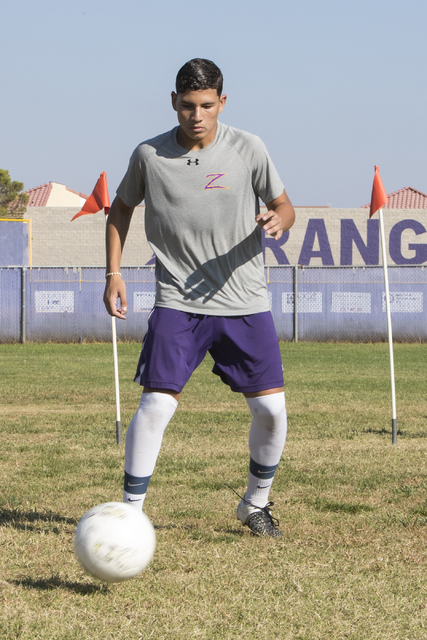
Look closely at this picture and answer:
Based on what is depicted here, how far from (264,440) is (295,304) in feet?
59.1

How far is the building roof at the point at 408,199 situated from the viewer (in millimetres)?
41656

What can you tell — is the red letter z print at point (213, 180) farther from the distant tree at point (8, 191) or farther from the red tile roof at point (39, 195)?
the red tile roof at point (39, 195)

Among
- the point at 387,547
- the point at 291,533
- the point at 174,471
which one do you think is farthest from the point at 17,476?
the point at 387,547

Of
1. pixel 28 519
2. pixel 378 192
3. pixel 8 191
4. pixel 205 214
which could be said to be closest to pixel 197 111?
pixel 205 214

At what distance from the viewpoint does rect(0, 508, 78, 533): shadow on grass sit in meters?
4.16

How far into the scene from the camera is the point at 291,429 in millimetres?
7566

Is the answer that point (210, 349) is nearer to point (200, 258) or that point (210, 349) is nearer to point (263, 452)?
point (200, 258)

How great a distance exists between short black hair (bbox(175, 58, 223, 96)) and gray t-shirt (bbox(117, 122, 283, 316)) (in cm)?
28

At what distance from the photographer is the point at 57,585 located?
128 inches

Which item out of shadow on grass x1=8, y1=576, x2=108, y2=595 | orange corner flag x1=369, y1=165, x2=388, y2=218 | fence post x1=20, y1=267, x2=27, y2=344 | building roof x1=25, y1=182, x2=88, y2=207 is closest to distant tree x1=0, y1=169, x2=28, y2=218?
→ building roof x1=25, y1=182, x2=88, y2=207

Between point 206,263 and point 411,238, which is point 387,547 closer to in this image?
point 206,263

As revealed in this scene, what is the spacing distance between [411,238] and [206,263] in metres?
27.7

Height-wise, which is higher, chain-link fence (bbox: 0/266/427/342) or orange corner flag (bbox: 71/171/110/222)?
orange corner flag (bbox: 71/171/110/222)

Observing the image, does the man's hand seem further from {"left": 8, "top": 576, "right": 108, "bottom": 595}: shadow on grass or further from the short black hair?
{"left": 8, "top": 576, "right": 108, "bottom": 595}: shadow on grass
